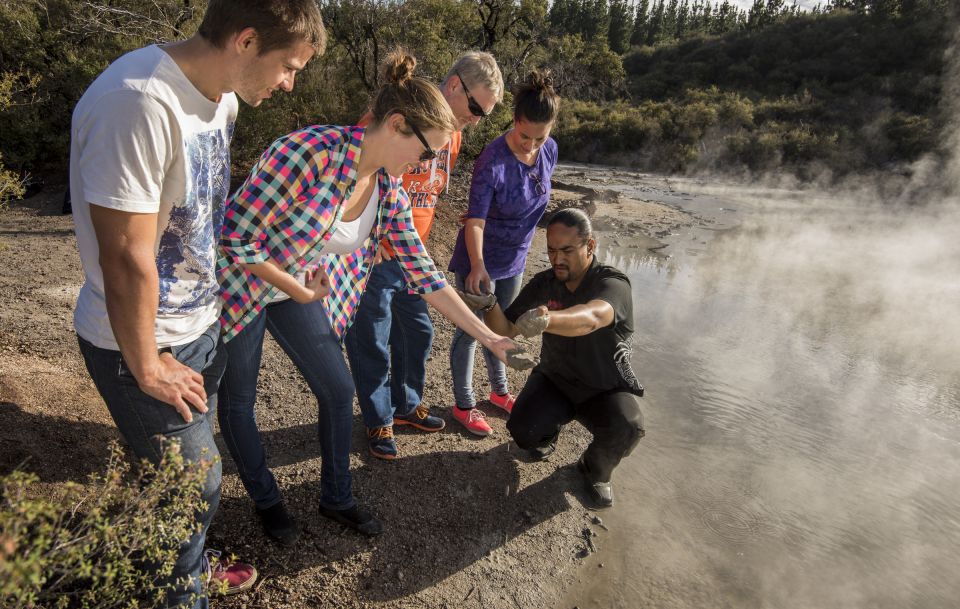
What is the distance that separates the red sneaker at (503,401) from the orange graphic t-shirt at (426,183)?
1216 mm

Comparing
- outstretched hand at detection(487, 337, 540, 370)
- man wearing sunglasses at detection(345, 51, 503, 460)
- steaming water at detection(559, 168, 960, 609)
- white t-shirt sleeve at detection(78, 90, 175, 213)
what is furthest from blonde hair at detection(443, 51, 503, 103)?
steaming water at detection(559, 168, 960, 609)

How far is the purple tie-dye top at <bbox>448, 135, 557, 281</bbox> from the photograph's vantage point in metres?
3.27

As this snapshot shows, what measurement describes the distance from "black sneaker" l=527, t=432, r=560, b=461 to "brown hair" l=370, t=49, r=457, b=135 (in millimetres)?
1950

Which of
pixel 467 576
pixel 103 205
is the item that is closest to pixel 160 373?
pixel 103 205

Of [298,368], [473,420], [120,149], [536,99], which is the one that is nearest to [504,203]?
[536,99]

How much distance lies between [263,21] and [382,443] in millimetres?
2244

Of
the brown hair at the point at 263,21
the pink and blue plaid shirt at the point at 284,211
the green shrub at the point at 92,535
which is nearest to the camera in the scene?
the green shrub at the point at 92,535

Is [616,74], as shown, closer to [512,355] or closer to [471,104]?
[471,104]

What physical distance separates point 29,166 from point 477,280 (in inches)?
355

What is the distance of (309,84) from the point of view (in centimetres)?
1023

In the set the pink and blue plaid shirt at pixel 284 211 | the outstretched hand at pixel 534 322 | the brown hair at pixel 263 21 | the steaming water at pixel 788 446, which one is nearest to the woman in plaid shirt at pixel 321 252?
the pink and blue plaid shirt at pixel 284 211

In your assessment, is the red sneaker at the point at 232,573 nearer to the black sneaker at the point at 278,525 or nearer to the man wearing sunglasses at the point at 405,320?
the black sneaker at the point at 278,525

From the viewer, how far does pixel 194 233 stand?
1586 millimetres

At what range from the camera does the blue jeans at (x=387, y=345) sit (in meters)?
2.95
